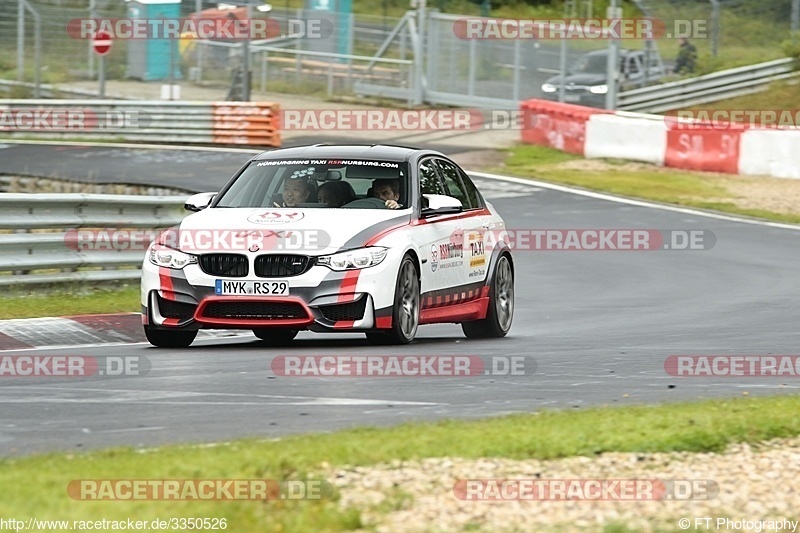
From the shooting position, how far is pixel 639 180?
2948 centimetres

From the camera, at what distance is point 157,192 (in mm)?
25250

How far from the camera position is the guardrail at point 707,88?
39125 millimetres

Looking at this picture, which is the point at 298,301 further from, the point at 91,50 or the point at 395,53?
the point at 395,53

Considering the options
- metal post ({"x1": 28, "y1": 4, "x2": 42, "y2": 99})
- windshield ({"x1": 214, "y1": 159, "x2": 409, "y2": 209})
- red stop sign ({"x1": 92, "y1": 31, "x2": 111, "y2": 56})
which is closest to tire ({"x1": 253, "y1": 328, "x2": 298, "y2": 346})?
windshield ({"x1": 214, "y1": 159, "x2": 409, "y2": 209})

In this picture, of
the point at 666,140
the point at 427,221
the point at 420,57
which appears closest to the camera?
the point at 427,221

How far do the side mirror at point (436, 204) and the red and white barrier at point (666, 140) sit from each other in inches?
693

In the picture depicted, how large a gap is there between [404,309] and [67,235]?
4.53m

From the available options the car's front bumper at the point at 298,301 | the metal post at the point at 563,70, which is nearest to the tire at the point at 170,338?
the car's front bumper at the point at 298,301

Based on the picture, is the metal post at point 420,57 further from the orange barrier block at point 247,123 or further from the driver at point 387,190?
the driver at point 387,190

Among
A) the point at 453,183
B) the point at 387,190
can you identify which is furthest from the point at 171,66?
the point at 387,190

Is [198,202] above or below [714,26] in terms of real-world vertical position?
below

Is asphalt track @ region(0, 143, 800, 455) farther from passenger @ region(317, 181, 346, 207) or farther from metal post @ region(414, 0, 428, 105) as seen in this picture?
metal post @ region(414, 0, 428, 105)

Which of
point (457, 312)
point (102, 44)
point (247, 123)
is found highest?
point (102, 44)

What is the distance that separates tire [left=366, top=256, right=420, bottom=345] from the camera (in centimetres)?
1139
